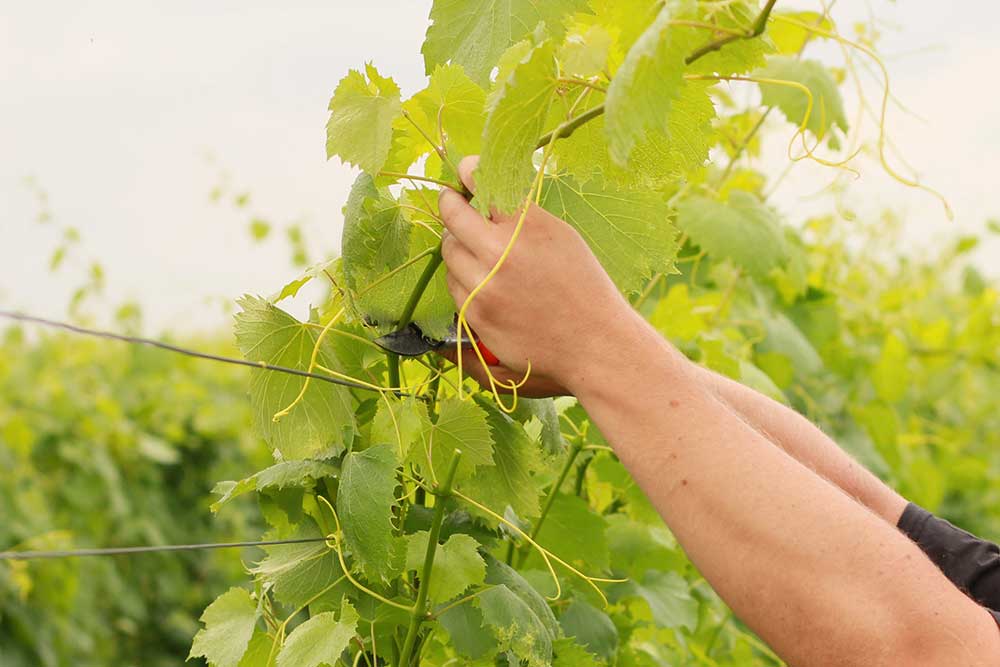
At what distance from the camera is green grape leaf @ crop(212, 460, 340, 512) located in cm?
131

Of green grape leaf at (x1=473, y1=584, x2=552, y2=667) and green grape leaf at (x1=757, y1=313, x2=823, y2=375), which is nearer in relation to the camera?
green grape leaf at (x1=473, y1=584, x2=552, y2=667)

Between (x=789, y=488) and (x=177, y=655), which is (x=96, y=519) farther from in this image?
(x=789, y=488)

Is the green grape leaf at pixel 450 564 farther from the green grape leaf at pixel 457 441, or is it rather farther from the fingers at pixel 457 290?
the fingers at pixel 457 290

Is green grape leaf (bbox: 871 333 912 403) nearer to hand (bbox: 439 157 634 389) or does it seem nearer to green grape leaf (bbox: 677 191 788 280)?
green grape leaf (bbox: 677 191 788 280)

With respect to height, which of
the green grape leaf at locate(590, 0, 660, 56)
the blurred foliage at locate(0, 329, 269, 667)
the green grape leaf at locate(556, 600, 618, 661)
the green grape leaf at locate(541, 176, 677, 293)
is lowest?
the blurred foliage at locate(0, 329, 269, 667)

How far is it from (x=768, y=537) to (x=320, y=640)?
46 cm

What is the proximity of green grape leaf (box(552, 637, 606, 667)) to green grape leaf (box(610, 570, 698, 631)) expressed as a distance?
20.1 inches

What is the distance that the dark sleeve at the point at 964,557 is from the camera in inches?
62.6

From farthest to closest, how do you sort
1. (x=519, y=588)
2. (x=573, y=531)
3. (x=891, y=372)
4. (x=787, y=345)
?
(x=891, y=372), (x=787, y=345), (x=573, y=531), (x=519, y=588)

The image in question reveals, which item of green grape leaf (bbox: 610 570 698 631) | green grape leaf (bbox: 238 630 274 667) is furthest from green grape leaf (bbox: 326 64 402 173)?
green grape leaf (bbox: 610 570 698 631)

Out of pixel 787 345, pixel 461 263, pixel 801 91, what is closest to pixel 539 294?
pixel 461 263

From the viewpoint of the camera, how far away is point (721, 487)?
115 cm

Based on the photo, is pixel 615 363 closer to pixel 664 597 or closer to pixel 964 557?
pixel 964 557

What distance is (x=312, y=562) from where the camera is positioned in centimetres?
138
